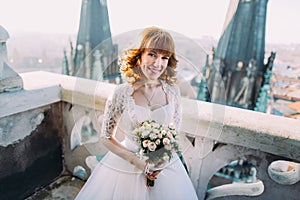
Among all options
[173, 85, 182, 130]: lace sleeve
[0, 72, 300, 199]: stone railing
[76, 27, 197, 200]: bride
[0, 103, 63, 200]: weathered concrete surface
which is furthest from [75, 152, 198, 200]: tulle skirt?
[0, 103, 63, 200]: weathered concrete surface

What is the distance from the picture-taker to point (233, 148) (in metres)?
1.71

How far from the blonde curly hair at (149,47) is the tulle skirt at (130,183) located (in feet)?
1.67

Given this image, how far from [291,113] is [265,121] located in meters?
15.1

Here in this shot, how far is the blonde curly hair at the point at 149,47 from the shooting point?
122 centimetres

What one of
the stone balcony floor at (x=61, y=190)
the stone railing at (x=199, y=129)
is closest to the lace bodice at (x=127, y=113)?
the stone railing at (x=199, y=129)

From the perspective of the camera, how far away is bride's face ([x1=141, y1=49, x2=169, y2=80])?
1271mm

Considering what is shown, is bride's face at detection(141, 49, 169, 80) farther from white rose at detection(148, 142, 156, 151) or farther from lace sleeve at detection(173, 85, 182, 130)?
white rose at detection(148, 142, 156, 151)

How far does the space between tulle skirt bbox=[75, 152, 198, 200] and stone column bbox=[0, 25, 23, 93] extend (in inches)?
35.8

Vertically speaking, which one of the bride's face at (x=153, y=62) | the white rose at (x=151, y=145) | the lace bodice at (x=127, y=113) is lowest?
the white rose at (x=151, y=145)

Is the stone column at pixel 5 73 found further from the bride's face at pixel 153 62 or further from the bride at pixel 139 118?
the bride's face at pixel 153 62

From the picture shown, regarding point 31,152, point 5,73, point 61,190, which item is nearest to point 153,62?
point 5,73

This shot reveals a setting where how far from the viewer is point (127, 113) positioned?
1341mm

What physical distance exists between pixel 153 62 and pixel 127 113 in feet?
1.02

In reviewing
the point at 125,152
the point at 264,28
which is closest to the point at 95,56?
the point at 125,152
